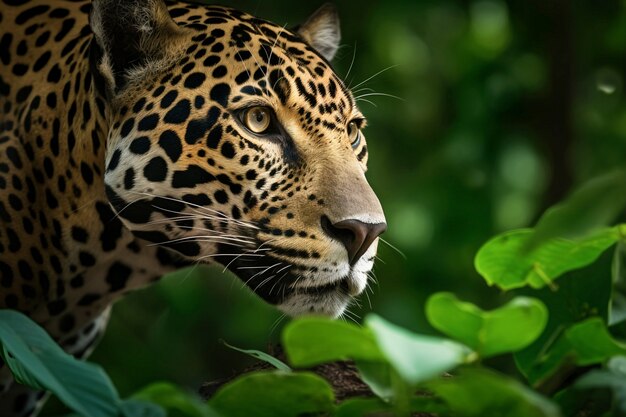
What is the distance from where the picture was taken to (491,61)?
28.8 ft

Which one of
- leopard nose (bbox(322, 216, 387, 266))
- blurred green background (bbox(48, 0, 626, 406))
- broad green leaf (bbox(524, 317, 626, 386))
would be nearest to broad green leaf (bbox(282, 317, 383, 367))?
broad green leaf (bbox(524, 317, 626, 386))

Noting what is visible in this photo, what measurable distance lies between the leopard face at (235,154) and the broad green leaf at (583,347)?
153 cm

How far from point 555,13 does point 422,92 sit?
9.10 feet

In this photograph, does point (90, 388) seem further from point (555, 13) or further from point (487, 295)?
point (487, 295)

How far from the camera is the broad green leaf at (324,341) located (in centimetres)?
139

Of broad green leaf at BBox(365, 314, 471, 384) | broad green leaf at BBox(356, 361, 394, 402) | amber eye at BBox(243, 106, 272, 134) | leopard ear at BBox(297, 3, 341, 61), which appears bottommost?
amber eye at BBox(243, 106, 272, 134)

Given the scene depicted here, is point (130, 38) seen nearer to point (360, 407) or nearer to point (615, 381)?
point (360, 407)

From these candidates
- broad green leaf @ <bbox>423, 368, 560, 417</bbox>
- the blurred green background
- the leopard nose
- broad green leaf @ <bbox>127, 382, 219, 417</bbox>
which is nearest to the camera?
broad green leaf @ <bbox>423, 368, 560, 417</bbox>

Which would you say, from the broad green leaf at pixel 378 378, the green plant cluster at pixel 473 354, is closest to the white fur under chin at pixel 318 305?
the green plant cluster at pixel 473 354

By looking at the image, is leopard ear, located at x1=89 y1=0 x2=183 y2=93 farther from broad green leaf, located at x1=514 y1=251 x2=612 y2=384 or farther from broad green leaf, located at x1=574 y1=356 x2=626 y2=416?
broad green leaf, located at x1=574 y1=356 x2=626 y2=416

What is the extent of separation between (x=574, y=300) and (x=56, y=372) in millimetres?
941

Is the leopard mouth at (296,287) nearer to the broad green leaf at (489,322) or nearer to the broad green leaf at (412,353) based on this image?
the broad green leaf at (489,322)

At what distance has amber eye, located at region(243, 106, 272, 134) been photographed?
3.57m

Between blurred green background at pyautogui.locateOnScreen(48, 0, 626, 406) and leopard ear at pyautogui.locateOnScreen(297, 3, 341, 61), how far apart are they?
3117mm
